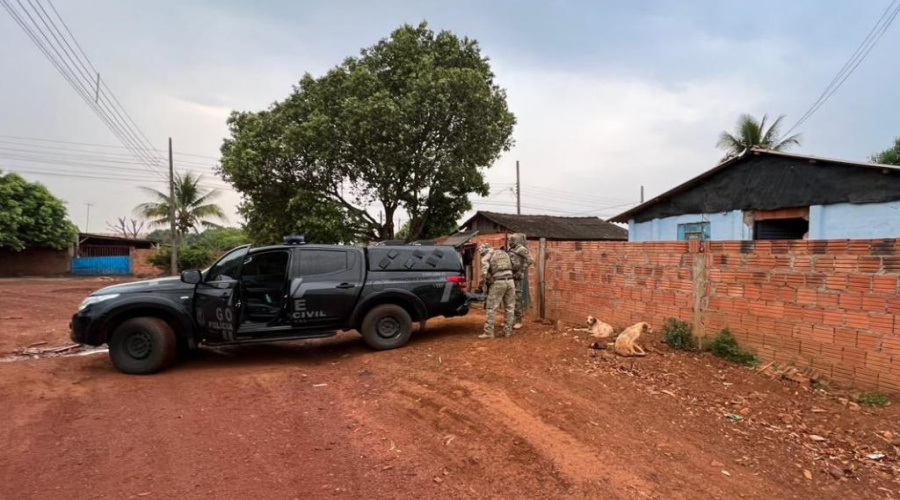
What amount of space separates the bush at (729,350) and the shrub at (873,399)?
3.41ft

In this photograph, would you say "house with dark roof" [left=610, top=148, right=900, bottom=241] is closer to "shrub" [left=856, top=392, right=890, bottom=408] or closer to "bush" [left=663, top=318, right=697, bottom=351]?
"bush" [left=663, top=318, right=697, bottom=351]

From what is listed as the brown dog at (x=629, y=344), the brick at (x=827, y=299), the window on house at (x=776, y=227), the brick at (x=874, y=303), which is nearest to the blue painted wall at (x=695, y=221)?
the window on house at (x=776, y=227)

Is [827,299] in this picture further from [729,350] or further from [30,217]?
[30,217]

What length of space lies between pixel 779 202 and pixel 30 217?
33423 mm

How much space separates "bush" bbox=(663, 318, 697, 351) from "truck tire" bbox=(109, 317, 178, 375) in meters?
6.49

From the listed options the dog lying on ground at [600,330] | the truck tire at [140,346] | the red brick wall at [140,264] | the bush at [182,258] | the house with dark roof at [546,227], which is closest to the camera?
the truck tire at [140,346]

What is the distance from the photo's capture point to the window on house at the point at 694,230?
41.6 ft

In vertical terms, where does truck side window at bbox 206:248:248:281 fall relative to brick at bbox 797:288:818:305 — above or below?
above

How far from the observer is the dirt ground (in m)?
3.36

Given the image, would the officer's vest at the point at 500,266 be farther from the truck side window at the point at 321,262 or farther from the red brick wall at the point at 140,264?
the red brick wall at the point at 140,264

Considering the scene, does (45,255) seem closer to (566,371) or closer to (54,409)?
(54,409)

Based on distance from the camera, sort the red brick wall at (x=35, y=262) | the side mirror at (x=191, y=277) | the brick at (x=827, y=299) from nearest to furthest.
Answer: the brick at (x=827, y=299)
the side mirror at (x=191, y=277)
the red brick wall at (x=35, y=262)

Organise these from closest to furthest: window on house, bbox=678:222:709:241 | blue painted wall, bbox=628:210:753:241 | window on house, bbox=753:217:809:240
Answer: window on house, bbox=753:217:809:240
blue painted wall, bbox=628:210:753:241
window on house, bbox=678:222:709:241

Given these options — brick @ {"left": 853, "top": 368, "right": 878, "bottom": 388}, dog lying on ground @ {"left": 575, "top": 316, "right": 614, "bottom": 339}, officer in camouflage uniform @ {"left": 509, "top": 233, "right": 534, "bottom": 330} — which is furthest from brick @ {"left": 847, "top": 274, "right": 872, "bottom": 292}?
officer in camouflage uniform @ {"left": 509, "top": 233, "right": 534, "bottom": 330}
